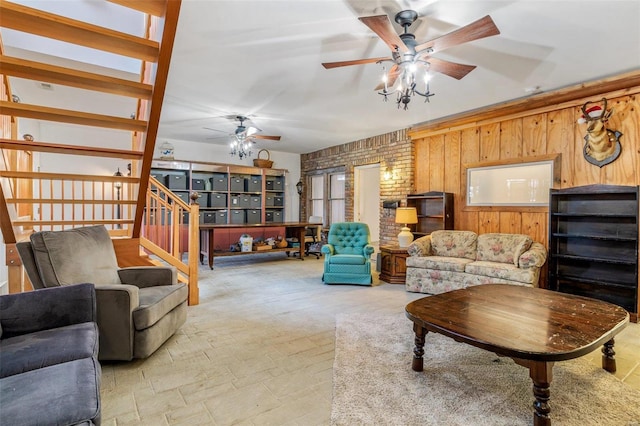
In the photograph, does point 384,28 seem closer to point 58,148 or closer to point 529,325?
point 529,325

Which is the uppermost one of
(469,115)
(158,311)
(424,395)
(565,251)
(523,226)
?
(469,115)

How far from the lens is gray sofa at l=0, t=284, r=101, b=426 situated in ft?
3.71

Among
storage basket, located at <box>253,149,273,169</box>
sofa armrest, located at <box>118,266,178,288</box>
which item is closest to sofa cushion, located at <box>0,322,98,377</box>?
sofa armrest, located at <box>118,266,178,288</box>

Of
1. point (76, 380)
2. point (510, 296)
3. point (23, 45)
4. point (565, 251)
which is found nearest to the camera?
point (76, 380)

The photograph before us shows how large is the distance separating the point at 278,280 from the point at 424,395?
3.24 meters

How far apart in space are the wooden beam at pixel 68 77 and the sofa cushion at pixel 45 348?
1.63 m

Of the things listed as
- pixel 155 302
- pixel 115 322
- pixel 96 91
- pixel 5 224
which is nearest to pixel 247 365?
pixel 155 302

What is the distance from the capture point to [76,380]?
4.32 feet

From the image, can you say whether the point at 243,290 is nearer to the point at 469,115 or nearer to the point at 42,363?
the point at 42,363

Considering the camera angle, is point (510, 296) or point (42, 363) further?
point (510, 296)

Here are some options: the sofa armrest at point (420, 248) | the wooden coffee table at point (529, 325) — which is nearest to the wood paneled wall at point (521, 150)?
the sofa armrest at point (420, 248)

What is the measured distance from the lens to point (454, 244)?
4754 mm

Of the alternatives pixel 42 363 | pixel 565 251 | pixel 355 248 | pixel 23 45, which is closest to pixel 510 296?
pixel 565 251

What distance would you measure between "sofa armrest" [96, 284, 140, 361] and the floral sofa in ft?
11.1
